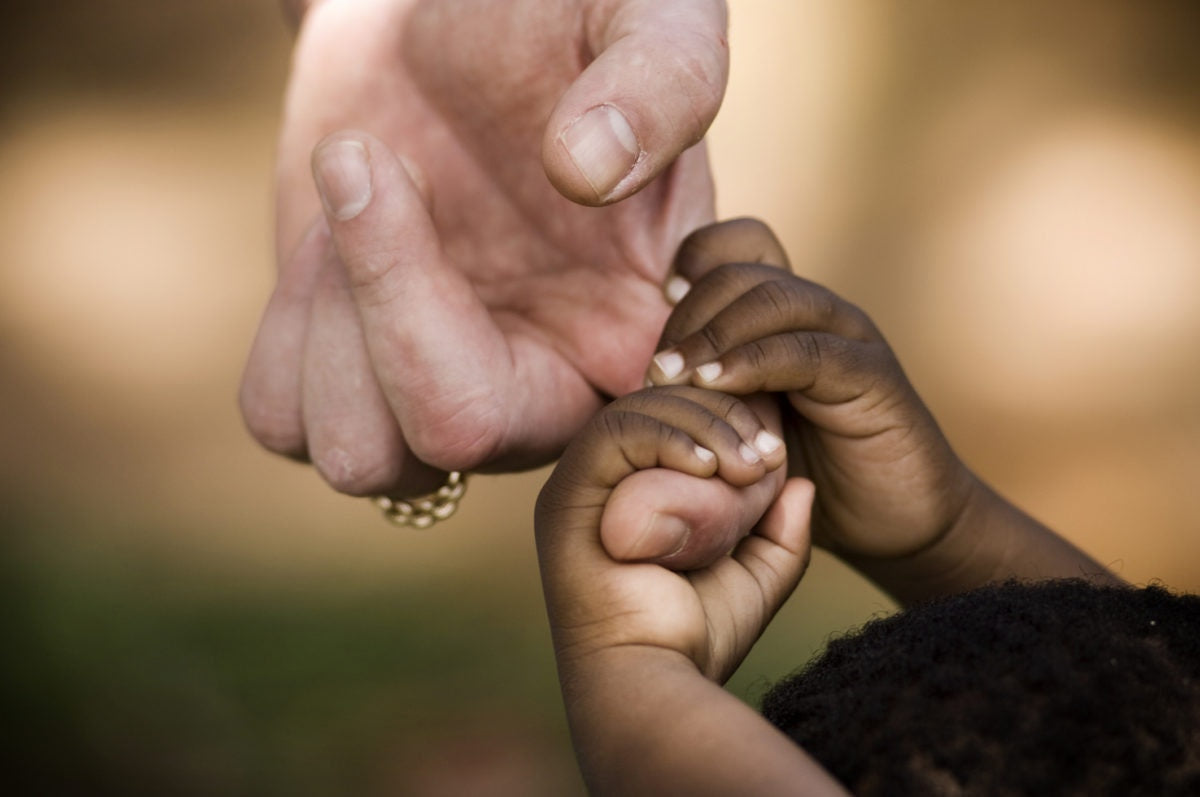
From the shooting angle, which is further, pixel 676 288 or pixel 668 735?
pixel 676 288

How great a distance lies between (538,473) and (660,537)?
1.69 m

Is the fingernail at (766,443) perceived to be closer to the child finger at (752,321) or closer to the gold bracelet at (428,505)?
the child finger at (752,321)

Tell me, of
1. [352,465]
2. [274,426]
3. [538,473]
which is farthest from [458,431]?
[538,473]

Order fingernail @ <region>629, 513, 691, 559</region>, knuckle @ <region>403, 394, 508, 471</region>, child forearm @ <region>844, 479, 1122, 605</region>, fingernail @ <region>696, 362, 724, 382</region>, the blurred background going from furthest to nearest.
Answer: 1. the blurred background
2. child forearm @ <region>844, 479, 1122, 605</region>
3. knuckle @ <region>403, 394, 508, 471</region>
4. fingernail @ <region>696, 362, 724, 382</region>
5. fingernail @ <region>629, 513, 691, 559</region>

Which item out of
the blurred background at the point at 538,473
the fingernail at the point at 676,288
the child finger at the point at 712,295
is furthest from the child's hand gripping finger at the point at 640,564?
the blurred background at the point at 538,473

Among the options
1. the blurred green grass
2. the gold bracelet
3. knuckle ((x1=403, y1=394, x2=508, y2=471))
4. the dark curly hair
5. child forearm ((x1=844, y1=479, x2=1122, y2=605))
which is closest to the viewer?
the dark curly hair

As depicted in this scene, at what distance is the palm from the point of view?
984 mm

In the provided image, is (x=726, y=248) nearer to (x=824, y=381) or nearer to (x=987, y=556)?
(x=824, y=381)

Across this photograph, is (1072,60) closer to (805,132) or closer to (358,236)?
(805,132)

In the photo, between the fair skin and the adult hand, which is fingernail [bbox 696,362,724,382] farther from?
the adult hand

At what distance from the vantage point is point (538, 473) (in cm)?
235

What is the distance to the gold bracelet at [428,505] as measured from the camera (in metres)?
1.15

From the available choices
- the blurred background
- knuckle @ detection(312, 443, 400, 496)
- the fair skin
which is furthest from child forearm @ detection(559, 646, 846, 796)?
the blurred background

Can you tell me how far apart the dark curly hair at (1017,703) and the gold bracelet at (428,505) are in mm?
555
